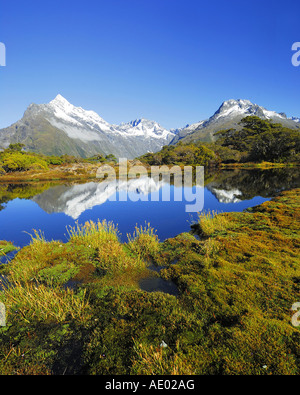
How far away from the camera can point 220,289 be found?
831cm

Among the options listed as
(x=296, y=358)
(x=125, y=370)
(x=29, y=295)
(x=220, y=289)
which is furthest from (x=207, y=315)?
(x=29, y=295)

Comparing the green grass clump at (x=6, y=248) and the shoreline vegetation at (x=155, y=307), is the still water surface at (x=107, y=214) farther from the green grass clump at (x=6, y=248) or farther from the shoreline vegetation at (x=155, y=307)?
the shoreline vegetation at (x=155, y=307)

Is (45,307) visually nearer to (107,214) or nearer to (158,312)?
(158,312)

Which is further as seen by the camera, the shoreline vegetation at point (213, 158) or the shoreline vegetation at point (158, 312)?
the shoreline vegetation at point (213, 158)

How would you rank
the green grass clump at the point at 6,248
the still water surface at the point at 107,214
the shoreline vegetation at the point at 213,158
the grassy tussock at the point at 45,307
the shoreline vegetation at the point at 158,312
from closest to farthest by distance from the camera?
the shoreline vegetation at the point at 158,312 → the grassy tussock at the point at 45,307 → the green grass clump at the point at 6,248 → the still water surface at the point at 107,214 → the shoreline vegetation at the point at 213,158

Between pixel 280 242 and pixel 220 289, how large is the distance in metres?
7.20

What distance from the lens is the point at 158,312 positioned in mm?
7359

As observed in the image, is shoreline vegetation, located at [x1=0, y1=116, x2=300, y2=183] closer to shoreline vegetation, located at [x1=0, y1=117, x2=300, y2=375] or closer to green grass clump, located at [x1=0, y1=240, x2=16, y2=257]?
green grass clump, located at [x1=0, y1=240, x2=16, y2=257]

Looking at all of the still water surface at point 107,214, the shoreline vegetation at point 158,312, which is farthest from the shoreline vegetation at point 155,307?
the still water surface at point 107,214

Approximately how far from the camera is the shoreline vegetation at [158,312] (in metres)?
5.35

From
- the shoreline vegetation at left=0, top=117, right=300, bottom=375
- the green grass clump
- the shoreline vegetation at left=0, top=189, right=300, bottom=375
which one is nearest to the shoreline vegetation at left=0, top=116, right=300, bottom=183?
the green grass clump

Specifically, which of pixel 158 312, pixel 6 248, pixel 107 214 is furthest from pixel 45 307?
pixel 107 214
